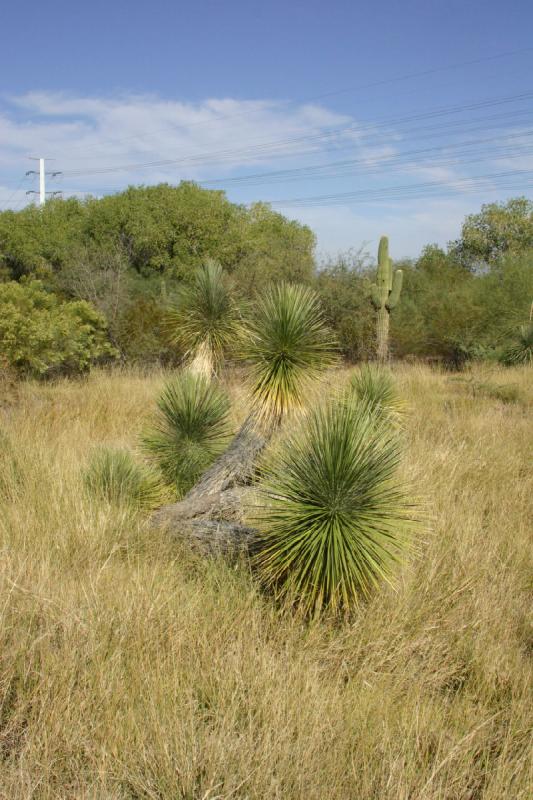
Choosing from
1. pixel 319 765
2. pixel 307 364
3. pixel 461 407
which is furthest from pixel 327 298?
pixel 319 765

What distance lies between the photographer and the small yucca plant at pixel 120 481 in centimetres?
565

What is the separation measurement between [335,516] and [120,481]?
8.82 feet

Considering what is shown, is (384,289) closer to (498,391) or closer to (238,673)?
(498,391)

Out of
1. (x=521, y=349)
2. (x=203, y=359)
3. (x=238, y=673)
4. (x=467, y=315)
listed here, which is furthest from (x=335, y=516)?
(x=467, y=315)

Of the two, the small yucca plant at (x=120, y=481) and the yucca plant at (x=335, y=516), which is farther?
the small yucca plant at (x=120, y=481)

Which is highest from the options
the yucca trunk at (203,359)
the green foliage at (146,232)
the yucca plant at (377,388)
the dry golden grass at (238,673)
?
the green foliage at (146,232)

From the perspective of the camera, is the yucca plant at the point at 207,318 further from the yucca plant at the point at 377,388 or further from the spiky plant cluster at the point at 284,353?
the spiky plant cluster at the point at 284,353

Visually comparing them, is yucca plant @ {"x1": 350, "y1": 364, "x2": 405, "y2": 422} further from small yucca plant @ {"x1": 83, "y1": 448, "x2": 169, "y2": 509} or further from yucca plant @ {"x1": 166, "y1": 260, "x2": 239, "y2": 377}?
small yucca plant @ {"x1": 83, "y1": 448, "x2": 169, "y2": 509}

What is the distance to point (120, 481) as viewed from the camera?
19.2 feet

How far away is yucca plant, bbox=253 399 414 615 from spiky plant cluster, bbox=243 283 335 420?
4.61 ft

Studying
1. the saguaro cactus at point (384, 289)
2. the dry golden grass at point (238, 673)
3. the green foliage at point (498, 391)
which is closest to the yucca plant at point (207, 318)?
the dry golden grass at point (238, 673)

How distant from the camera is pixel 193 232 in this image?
33.0 metres

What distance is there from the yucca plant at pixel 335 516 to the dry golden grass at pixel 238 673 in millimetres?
221

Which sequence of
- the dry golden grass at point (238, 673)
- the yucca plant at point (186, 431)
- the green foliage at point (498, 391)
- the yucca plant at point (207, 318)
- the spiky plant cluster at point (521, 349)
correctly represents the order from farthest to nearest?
the spiky plant cluster at point (521, 349), the green foliage at point (498, 391), the yucca plant at point (207, 318), the yucca plant at point (186, 431), the dry golden grass at point (238, 673)
